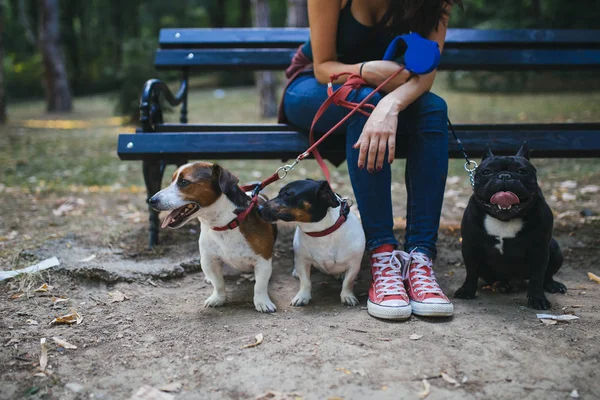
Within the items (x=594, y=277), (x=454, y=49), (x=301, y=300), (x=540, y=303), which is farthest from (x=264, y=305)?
(x=454, y=49)

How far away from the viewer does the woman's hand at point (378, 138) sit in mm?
2596

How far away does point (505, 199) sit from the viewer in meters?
2.47

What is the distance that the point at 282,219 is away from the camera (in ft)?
8.49

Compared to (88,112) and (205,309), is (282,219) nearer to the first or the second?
(205,309)

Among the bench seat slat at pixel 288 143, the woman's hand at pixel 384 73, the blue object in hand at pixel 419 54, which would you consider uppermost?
the blue object in hand at pixel 419 54

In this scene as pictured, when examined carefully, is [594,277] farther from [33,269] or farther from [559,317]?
[33,269]

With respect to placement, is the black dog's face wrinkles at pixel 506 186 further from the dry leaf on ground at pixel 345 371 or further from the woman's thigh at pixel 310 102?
the dry leaf on ground at pixel 345 371

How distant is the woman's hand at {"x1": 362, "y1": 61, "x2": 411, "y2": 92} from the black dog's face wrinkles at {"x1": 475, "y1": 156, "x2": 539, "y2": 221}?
23.7 inches

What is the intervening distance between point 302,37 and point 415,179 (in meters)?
1.85

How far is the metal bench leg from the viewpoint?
11.6 ft

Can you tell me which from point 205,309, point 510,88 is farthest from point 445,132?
point 510,88

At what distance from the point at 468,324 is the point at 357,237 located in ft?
2.17

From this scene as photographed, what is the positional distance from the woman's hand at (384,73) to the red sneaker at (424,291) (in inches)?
34.7

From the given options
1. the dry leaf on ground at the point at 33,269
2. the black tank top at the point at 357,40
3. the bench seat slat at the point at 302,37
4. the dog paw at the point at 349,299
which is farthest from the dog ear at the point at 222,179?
the bench seat slat at the point at 302,37
